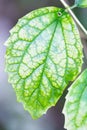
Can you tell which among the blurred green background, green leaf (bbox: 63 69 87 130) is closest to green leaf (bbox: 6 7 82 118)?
green leaf (bbox: 63 69 87 130)

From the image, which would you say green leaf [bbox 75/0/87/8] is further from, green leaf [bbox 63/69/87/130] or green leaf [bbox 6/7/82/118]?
green leaf [bbox 63/69/87/130]

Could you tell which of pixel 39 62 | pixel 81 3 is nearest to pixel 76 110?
pixel 39 62

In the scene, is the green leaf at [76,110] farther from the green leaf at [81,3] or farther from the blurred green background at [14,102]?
the blurred green background at [14,102]

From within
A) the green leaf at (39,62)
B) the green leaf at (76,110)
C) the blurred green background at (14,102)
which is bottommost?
the blurred green background at (14,102)

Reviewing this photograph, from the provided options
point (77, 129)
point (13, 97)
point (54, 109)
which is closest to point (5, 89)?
point (13, 97)

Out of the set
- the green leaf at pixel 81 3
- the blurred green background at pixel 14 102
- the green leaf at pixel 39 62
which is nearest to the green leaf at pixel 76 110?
the green leaf at pixel 39 62

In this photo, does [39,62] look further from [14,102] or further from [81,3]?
[14,102]

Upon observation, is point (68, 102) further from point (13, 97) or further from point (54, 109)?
point (54, 109)
